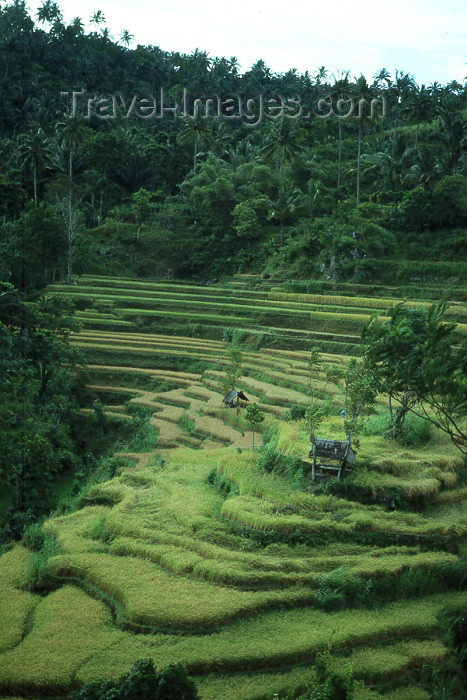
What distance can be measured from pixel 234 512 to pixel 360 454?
3742 millimetres

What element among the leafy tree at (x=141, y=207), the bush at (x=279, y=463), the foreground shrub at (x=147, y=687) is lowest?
the foreground shrub at (x=147, y=687)

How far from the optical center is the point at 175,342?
31.7 meters

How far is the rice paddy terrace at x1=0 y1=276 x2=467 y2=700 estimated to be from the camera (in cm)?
1049

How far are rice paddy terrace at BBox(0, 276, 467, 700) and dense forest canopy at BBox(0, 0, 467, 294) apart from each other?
18.3 meters

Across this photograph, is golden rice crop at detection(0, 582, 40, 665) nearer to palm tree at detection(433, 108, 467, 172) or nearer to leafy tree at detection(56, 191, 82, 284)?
leafy tree at detection(56, 191, 82, 284)

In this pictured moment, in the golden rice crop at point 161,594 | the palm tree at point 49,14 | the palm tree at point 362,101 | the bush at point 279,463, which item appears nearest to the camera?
the golden rice crop at point 161,594

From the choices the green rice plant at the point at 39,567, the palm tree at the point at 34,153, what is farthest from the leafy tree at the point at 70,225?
the green rice plant at the point at 39,567

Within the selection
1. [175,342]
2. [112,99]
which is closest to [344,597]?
[175,342]

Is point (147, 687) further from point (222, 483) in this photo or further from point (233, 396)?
point (233, 396)

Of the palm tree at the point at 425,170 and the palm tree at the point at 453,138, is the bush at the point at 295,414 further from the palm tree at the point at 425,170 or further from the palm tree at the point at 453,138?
the palm tree at the point at 453,138

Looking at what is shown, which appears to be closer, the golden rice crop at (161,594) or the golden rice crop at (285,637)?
the golden rice crop at (285,637)

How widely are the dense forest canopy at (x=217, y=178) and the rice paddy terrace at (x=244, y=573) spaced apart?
18.3m

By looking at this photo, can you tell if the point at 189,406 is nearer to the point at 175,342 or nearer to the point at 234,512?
the point at 175,342

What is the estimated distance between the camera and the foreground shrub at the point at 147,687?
8758mm
